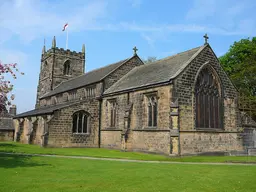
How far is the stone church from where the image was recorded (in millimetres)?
21516

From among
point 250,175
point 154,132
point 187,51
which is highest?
point 187,51

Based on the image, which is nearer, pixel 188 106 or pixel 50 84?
pixel 188 106

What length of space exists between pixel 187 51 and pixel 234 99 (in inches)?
259

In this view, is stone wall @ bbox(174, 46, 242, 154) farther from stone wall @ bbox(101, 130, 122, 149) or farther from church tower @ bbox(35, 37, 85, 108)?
church tower @ bbox(35, 37, 85, 108)

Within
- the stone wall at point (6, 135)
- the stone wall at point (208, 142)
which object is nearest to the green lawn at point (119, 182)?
the stone wall at point (208, 142)

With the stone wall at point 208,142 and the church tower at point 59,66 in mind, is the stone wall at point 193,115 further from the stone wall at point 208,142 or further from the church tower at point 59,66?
the church tower at point 59,66

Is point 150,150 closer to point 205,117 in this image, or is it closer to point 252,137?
point 205,117

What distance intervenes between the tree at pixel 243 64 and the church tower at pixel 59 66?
26833 millimetres

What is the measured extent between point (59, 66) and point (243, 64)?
3201cm

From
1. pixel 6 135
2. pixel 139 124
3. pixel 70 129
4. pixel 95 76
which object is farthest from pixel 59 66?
pixel 139 124

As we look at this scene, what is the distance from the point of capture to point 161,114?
22.1m

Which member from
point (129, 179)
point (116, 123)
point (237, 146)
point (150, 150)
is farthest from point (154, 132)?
point (129, 179)

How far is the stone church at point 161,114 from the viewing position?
21.5m

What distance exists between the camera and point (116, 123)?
2819 centimetres
